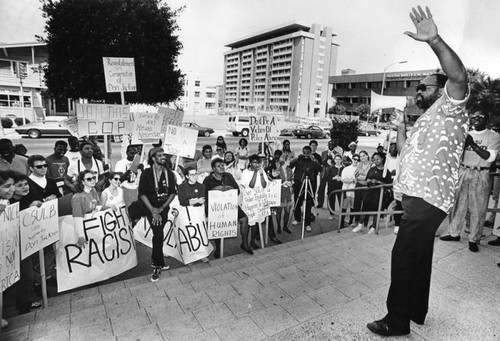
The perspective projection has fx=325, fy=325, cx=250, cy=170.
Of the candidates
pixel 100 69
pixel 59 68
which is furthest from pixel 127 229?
pixel 59 68

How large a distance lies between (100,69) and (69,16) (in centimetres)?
225

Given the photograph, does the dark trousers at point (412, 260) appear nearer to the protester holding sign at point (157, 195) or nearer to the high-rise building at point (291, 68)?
the protester holding sign at point (157, 195)

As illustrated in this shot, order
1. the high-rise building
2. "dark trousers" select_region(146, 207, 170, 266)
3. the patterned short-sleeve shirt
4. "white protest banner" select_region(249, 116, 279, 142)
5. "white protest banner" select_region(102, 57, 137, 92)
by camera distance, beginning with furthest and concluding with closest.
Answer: the high-rise building
"white protest banner" select_region(102, 57, 137, 92)
"white protest banner" select_region(249, 116, 279, 142)
"dark trousers" select_region(146, 207, 170, 266)
the patterned short-sleeve shirt

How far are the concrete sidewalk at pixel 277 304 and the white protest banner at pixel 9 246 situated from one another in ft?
1.49

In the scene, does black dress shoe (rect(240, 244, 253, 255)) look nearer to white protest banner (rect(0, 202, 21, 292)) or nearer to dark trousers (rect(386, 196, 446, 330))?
dark trousers (rect(386, 196, 446, 330))

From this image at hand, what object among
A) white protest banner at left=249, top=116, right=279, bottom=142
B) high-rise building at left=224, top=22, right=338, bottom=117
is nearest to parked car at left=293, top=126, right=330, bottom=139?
white protest banner at left=249, top=116, right=279, bottom=142

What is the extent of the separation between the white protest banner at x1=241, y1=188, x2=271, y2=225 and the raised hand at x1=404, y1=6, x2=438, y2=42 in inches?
152

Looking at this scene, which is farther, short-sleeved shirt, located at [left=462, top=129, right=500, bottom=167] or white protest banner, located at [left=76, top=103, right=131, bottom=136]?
white protest banner, located at [left=76, top=103, right=131, bottom=136]

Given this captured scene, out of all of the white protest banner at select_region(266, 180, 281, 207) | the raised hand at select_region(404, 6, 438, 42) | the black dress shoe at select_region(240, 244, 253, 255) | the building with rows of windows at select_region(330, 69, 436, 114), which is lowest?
the black dress shoe at select_region(240, 244, 253, 255)

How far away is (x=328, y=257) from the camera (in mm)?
4613

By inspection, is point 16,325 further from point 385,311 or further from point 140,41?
point 140,41

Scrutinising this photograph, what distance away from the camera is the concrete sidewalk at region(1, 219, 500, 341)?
2.73 meters

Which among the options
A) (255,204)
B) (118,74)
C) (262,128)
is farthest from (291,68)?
(255,204)

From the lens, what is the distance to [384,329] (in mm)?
2598
